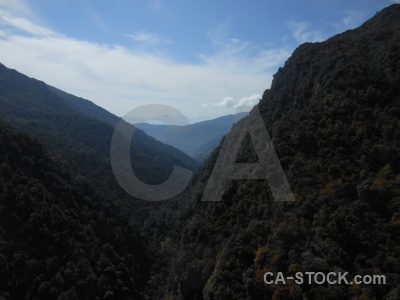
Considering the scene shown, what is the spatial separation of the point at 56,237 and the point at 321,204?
94.1 feet

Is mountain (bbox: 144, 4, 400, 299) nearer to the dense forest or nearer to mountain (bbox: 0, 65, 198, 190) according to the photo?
the dense forest

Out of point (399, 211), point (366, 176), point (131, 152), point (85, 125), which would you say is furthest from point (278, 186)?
point (85, 125)

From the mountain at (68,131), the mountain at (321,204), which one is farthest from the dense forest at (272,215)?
the mountain at (68,131)

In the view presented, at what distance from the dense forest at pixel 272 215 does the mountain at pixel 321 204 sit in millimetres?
108

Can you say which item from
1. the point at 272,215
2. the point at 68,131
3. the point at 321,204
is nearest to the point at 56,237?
the point at 272,215

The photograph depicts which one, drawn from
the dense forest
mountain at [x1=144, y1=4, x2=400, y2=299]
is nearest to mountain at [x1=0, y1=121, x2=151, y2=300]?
the dense forest

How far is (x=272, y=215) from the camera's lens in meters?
32.0

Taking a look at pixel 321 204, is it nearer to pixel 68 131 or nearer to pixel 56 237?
pixel 56 237

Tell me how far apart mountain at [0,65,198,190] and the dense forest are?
22544mm

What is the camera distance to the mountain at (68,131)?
76000mm

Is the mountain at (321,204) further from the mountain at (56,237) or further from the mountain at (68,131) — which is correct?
the mountain at (68,131)

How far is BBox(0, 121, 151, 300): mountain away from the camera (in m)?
34.4

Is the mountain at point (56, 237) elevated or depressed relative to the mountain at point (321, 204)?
depressed

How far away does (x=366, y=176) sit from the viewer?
3050cm
